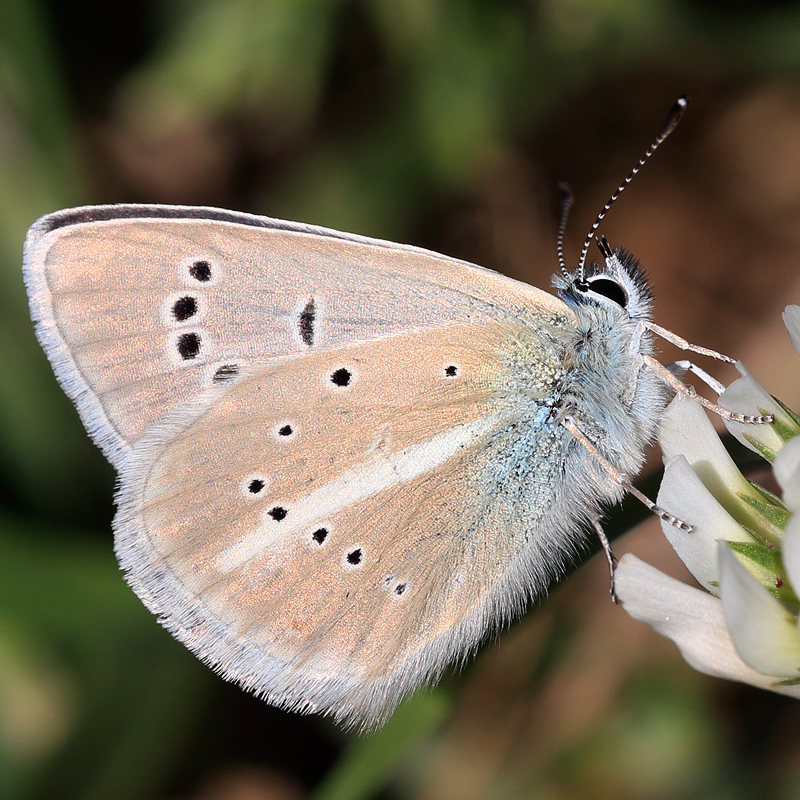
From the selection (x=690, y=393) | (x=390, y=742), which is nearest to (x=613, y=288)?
(x=690, y=393)

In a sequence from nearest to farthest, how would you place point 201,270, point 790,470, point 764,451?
point 790,470
point 764,451
point 201,270

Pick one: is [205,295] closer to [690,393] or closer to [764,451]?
[690,393]

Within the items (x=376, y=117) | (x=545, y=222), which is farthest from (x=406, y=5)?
(x=545, y=222)

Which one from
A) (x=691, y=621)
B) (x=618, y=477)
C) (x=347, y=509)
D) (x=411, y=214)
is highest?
(x=691, y=621)

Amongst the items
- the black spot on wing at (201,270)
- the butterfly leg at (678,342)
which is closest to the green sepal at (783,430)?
the butterfly leg at (678,342)

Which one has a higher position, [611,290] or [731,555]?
[731,555]

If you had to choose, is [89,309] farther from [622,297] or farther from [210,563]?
[622,297]

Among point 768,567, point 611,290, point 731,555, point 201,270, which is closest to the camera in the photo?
point 731,555
